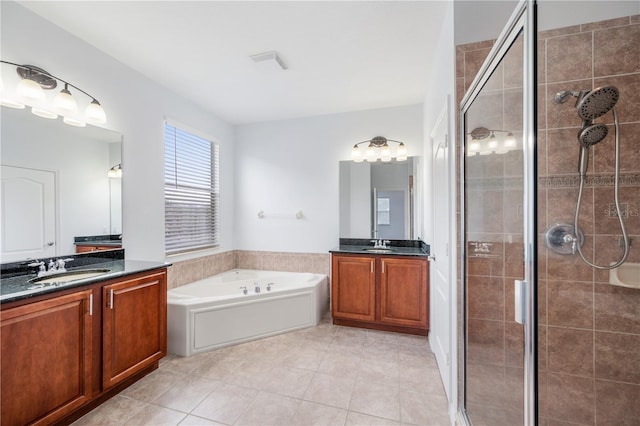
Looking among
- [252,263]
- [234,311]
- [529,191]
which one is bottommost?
[234,311]

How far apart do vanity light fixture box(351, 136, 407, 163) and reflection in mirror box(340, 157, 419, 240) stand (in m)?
0.08

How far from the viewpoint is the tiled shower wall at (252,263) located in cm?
313

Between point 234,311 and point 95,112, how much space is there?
205 cm

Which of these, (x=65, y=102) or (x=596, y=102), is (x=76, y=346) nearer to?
(x=65, y=102)

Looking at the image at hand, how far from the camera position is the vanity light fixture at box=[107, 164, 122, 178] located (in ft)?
7.37

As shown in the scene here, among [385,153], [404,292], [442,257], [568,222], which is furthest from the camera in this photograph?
[385,153]

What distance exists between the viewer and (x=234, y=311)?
8.34 feet

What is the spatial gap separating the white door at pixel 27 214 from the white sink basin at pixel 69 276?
186 millimetres

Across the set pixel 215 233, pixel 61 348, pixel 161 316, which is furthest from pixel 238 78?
pixel 61 348

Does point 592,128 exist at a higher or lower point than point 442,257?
higher

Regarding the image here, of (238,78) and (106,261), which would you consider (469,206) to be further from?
(106,261)

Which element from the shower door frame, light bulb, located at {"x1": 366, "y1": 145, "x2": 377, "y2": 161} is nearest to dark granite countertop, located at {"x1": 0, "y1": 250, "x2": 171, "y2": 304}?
the shower door frame

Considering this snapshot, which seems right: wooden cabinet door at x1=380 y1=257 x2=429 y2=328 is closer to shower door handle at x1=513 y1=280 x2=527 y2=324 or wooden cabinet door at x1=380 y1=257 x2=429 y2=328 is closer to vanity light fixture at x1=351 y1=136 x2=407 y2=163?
vanity light fixture at x1=351 y1=136 x2=407 y2=163

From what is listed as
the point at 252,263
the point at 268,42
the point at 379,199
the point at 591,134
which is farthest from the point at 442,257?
the point at 252,263
